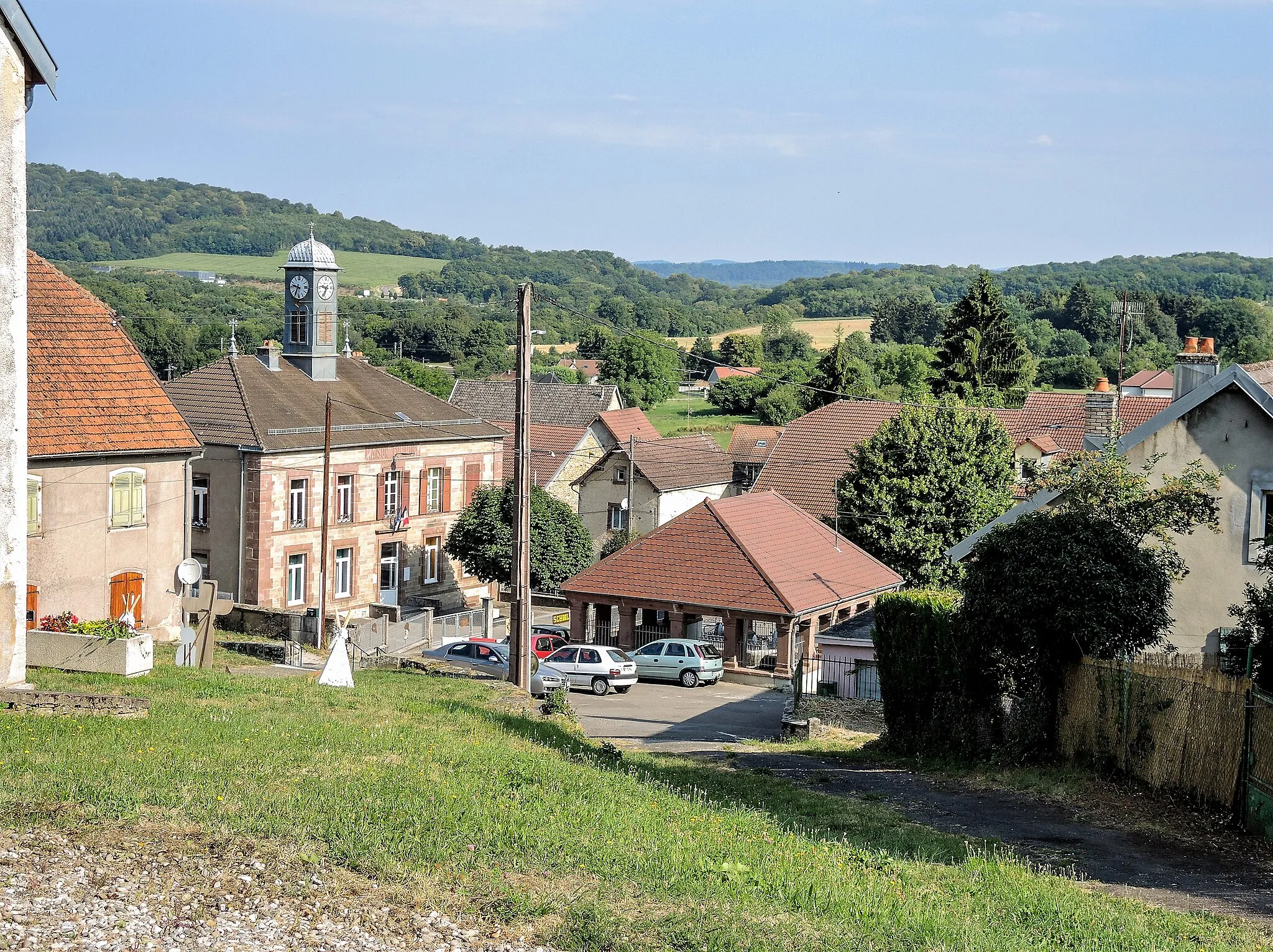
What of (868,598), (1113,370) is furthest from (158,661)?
(1113,370)

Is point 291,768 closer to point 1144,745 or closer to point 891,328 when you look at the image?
point 1144,745

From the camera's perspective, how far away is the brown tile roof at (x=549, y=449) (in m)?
63.2

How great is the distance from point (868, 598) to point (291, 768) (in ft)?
95.2

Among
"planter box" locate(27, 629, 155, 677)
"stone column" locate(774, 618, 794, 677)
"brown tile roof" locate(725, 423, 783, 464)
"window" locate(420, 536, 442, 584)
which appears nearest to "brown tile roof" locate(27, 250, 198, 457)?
"planter box" locate(27, 629, 155, 677)

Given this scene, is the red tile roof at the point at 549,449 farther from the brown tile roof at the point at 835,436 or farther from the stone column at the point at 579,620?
the stone column at the point at 579,620

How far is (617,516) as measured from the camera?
61.3 metres

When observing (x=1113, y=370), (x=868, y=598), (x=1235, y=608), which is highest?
(x=1113, y=370)

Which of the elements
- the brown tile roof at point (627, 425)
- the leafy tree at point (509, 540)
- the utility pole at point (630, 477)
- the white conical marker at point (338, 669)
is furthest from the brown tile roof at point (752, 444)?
the white conical marker at point (338, 669)

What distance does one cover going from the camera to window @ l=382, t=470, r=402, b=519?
162 ft

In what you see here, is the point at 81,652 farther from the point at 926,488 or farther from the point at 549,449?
the point at 549,449

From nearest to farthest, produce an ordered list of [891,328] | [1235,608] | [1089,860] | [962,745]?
[1089,860] → [1235,608] → [962,745] → [891,328]

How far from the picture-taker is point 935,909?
33.0 ft

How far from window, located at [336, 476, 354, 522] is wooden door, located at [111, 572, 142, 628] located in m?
17.3

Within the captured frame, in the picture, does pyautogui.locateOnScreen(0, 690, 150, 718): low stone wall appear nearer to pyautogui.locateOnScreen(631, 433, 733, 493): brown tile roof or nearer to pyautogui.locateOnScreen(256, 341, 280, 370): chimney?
pyautogui.locateOnScreen(256, 341, 280, 370): chimney
